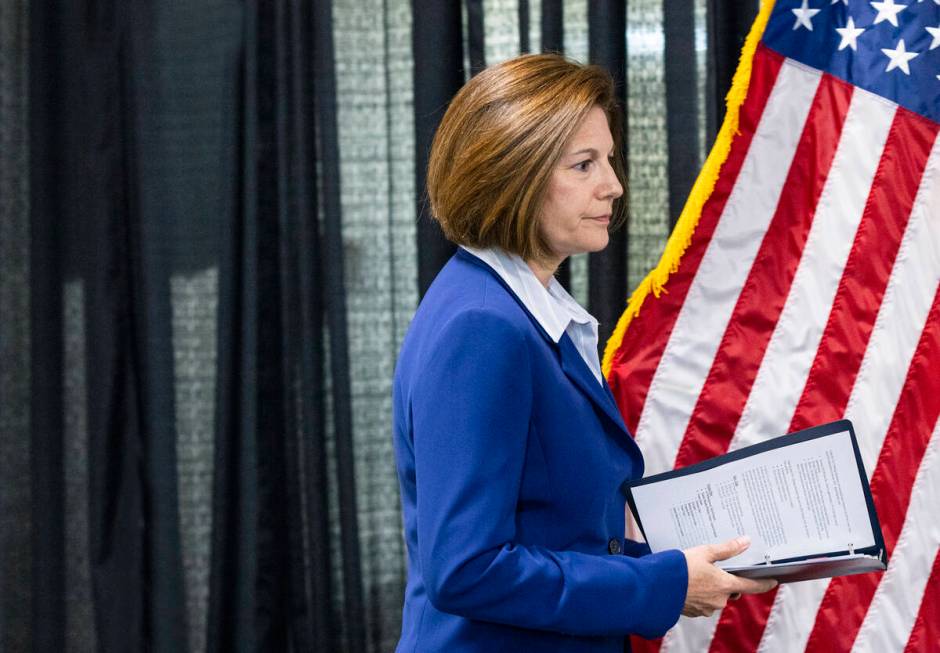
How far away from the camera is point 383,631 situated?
2.12 m

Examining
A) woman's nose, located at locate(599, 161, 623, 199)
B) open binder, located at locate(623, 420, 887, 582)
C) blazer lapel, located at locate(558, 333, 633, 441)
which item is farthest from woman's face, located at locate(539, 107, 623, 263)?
open binder, located at locate(623, 420, 887, 582)

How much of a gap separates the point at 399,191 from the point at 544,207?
106cm

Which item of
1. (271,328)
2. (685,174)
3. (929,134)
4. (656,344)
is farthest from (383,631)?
(929,134)

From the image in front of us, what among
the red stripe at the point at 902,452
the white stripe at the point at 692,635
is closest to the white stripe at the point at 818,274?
the red stripe at the point at 902,452

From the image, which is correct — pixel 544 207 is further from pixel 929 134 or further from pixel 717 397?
pixel 929 134

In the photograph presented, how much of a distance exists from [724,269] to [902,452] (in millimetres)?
391

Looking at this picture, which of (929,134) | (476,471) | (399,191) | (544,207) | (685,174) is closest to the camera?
(476,471)

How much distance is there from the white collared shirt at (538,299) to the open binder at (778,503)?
0.52ft

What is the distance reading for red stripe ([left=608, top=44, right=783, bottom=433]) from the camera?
1698mm

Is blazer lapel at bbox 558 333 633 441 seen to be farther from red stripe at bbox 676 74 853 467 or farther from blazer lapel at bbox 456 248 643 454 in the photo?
red stripe at bbox 676 74 853 467

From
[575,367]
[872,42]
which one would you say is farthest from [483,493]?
[872,42]

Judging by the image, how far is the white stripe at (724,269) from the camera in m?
1.68

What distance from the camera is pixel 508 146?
103 cm

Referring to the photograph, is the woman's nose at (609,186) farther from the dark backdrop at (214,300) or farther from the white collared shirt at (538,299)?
the dark backdrop at (214,300)
